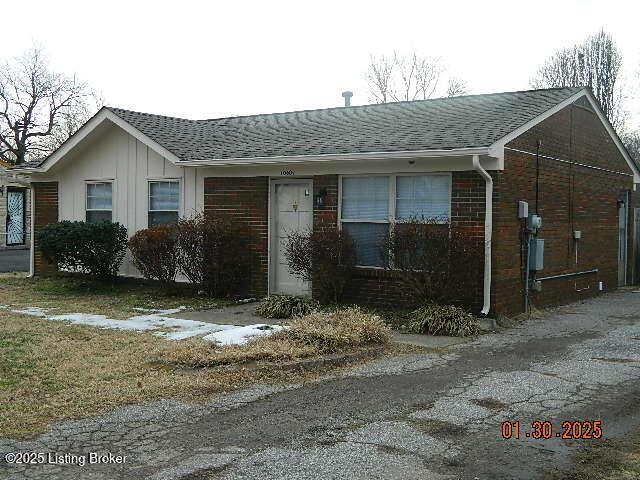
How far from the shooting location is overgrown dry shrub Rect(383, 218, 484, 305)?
10312 millimetres

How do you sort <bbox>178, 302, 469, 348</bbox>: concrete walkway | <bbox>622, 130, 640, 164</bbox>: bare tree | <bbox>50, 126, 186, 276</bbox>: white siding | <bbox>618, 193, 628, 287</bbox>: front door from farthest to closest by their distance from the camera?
<bbox>622, 130, 640, 164</bbox>: bare tree → <bbox>618, 193, 628, 287</bbox>: front door → <bbox>50, 126, 186, 276</bbox>: white siding → <bbox>178, 302, 469, 348</bbox>: concrete walkway

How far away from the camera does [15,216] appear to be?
29.7 metres

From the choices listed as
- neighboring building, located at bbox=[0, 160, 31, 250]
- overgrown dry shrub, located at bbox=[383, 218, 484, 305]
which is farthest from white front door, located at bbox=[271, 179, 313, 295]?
neighboring building, located at bbox=[0, 160, 31, 250]

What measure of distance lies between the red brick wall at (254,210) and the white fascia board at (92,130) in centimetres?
116

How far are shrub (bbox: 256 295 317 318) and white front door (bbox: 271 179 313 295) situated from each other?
1.54 m

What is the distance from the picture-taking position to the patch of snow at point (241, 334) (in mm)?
8883

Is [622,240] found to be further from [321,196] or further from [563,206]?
[321,196]

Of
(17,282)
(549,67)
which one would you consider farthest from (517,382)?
(549,67)

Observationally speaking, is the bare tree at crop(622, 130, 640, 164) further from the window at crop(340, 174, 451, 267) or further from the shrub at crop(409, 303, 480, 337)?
the shrub at crop(409, 303, 480, 337)

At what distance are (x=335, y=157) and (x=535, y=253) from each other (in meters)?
3.62

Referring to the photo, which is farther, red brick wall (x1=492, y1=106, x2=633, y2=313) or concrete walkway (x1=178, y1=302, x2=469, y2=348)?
red brick wall (x1=492, y1=106, x2=633, y2=313)

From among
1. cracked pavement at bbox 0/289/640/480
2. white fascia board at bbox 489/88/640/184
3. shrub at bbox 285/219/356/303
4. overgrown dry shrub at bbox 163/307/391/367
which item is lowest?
cracked pavement at bbox 0/289/640/480

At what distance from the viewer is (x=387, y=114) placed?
14477 mm

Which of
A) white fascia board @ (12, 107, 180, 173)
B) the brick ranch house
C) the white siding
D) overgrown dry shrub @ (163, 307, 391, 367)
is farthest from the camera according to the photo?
the white siding
